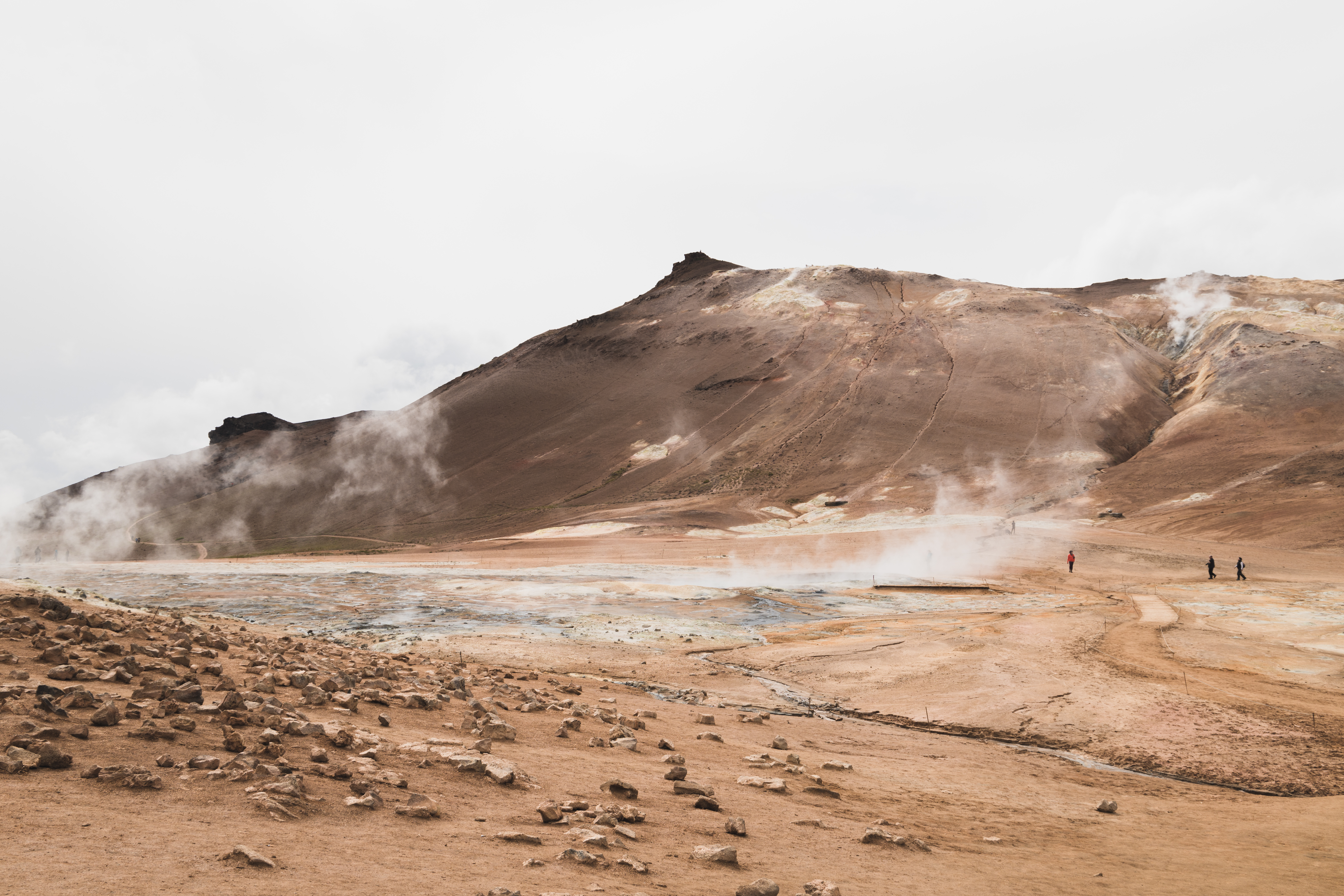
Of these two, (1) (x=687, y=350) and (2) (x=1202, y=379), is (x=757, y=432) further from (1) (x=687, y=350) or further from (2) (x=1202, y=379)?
(2) (x=1202, y=379)

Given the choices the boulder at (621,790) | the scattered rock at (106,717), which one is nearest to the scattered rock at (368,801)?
the boulder at (621,790)

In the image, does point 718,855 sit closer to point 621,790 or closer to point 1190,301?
point 621,790

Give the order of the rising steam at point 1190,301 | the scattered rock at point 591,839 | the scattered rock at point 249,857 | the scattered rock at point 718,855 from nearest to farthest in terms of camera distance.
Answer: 1. the scattered rock at point 249,857
2. the scattered rock at point 591,839
3. the scattered rock at point 718,855
4. the rising steam at point 1190,301

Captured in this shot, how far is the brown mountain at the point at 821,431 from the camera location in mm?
69000

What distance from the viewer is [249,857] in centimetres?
503

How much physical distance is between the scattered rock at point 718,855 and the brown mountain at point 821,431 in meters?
53.5

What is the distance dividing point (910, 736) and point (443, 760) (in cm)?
830

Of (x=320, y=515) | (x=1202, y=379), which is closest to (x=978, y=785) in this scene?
(x=1202, y=379)

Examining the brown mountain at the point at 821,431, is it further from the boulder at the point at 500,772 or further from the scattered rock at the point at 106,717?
the scattered rock at the point at 106,717

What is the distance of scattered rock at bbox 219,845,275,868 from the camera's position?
5.02m

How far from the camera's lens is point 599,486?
3735 inches

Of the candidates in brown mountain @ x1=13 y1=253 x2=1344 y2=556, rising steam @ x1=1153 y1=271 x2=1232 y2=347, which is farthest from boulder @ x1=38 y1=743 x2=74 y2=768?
rising steam @ x1=1153 y1=271 x2=1232 y2=347

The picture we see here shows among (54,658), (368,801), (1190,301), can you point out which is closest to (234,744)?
(368,801)

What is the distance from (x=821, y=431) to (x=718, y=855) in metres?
87.2
